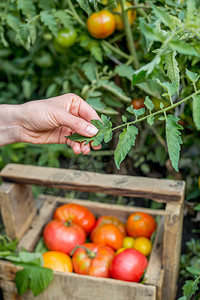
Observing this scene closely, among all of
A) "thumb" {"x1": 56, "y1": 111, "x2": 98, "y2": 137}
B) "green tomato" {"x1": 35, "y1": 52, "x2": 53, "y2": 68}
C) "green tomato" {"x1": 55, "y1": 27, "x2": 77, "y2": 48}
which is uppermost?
"green tomato" {"x1": 55, "y1": 27, "x2": 77, "y2": 48}

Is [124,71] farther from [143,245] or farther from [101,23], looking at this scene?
[143,245]

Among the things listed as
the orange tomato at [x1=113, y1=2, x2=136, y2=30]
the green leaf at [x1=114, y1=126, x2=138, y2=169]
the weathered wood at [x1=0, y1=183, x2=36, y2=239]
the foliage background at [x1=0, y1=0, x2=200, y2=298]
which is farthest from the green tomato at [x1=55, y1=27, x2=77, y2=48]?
the green leaf at [x1=114, y1=126, x2=138, y2=169]

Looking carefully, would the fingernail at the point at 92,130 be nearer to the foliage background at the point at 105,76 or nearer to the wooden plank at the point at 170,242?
the foliage background at the point at 105,76

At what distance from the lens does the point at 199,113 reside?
63 centimetres

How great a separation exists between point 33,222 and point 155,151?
2.06 ft

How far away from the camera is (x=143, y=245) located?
1163mm

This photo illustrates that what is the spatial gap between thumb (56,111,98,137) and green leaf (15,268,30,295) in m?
0.46

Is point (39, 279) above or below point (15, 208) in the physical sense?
below

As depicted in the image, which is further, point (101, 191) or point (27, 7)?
point (27, 7)

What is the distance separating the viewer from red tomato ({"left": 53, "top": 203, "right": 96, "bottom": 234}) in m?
1.27

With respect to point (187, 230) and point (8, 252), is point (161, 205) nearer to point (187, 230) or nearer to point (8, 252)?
point (187, 230)

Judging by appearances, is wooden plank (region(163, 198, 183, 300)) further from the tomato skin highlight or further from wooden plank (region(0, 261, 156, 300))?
the tomato skin highlight

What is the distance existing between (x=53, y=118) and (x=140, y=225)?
1.65 feet

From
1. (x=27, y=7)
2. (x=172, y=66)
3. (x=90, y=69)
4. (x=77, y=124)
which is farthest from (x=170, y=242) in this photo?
(x=27, y=7)
